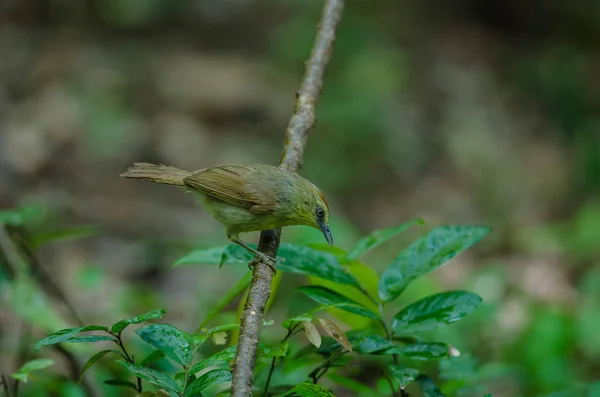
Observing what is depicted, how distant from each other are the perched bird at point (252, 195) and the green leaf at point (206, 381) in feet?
4.77

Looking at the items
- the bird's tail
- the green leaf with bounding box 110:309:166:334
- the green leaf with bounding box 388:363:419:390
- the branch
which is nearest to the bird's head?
the branch

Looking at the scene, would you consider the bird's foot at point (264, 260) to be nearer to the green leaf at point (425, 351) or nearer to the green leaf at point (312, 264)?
the green leaf at point (312, 264)

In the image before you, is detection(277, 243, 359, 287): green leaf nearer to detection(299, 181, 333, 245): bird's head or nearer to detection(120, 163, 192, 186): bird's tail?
detection(299, 181, 333, 245): bird's head

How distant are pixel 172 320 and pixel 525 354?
261cm

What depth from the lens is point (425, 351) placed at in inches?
76.9

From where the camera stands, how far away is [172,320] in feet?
17.7

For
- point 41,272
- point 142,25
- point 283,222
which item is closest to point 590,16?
point 142,25

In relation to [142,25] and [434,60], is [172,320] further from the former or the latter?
[434,60]

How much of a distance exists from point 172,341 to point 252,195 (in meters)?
1.66

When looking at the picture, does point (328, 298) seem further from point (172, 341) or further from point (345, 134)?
point (345, 134)

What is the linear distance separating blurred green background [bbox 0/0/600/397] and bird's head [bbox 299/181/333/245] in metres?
1.25

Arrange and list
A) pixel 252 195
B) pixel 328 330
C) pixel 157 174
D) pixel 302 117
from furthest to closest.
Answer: pixel 157 174 < pixel 252 195 < pixel 302 117 < pixel 328 330

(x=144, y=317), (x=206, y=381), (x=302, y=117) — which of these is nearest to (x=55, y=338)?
(x=144, y=317)

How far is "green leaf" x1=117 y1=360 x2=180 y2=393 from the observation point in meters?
1.65
